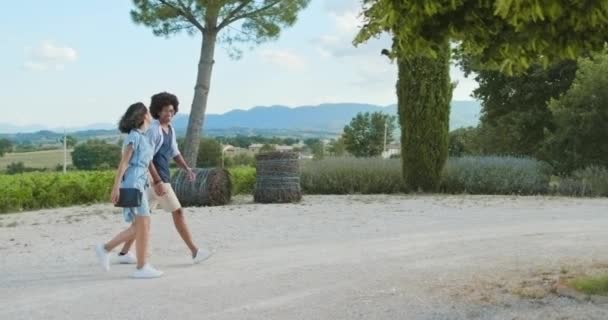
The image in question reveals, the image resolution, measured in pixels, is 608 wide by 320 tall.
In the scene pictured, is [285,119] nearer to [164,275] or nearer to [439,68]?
[439,68]

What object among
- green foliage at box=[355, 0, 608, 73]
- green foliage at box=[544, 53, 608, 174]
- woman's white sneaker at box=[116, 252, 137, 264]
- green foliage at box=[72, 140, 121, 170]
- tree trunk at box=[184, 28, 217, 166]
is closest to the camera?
green foliage at box=[355, 0, 608, 73]

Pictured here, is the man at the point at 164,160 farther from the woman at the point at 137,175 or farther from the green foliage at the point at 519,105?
the green foliage at the point at 519,105

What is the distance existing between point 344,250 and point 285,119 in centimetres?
12846

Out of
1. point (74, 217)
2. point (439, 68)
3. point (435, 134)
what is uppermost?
point (439, 68)

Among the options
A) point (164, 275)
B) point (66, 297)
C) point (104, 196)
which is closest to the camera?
point (66, 297)

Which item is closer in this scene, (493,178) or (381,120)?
(493,178)

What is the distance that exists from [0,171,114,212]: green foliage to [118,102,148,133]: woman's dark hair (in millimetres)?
7415

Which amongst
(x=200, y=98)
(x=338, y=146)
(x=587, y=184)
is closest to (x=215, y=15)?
(x=200, y=98)

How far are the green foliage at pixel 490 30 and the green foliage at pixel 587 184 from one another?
36.7ft

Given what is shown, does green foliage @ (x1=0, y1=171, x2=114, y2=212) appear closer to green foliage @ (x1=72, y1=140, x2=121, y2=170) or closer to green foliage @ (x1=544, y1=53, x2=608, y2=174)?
green foliage @ (x1=72, y1=140, x2=121, y2=170)

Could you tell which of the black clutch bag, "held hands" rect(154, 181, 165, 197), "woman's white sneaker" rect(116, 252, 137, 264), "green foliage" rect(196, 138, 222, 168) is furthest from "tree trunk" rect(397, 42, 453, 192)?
the black clutch bag

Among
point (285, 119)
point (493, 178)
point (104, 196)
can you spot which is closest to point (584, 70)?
point (493, 178)

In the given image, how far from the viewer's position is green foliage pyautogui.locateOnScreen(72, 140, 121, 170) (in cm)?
1869

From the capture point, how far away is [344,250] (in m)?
7.87
